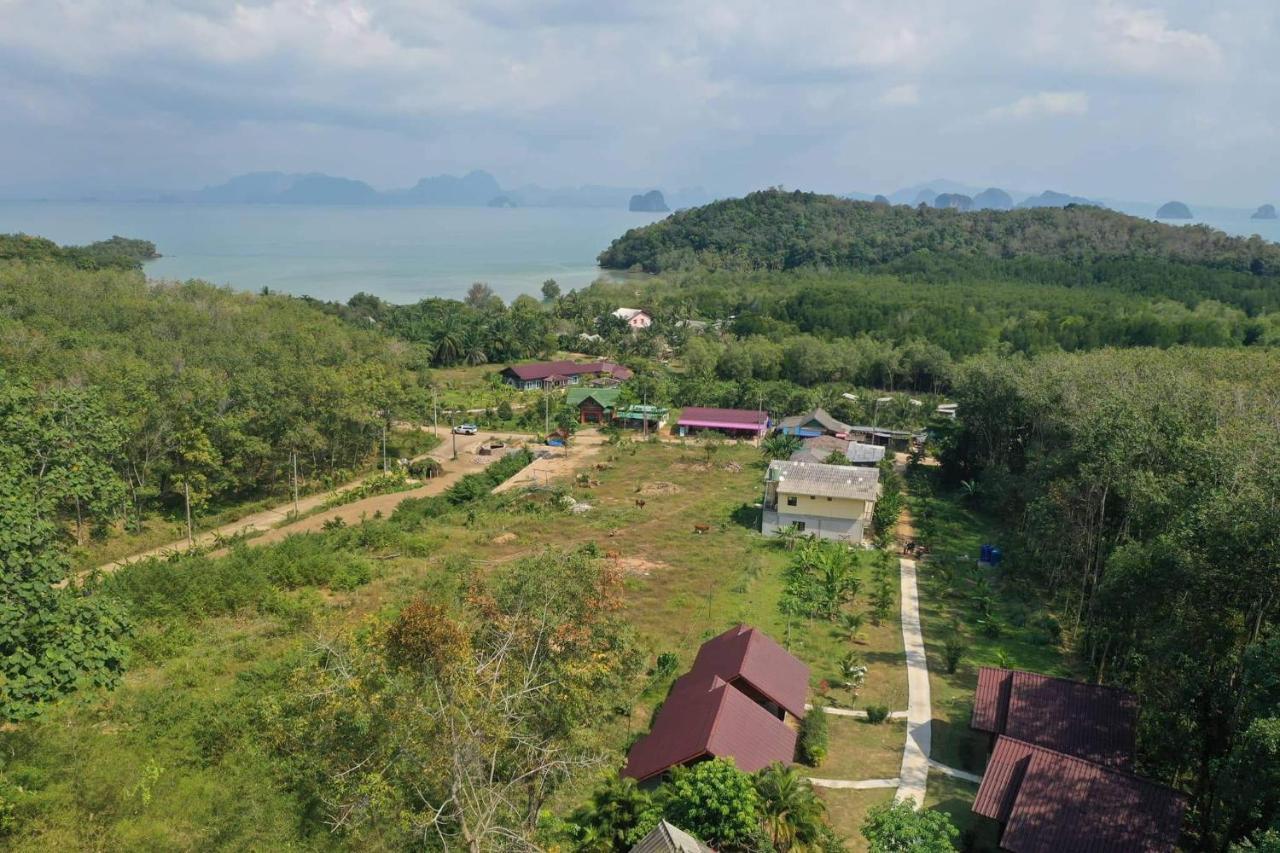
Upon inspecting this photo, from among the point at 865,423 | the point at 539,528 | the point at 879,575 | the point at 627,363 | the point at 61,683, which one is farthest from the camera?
the point at 627,363

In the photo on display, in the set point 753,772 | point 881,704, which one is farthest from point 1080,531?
point 753,772

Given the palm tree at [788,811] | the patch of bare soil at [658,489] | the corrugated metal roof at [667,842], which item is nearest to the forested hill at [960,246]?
the patch of bare soil at [658,489]

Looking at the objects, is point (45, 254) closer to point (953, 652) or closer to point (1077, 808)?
point (953, 652)

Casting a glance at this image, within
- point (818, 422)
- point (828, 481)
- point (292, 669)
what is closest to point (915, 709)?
point (828, 481)

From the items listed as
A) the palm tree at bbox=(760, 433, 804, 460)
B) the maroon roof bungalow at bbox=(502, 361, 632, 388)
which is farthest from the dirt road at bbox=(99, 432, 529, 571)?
the maroon roof bungalow at bbox=(502, 361, 632, 388)

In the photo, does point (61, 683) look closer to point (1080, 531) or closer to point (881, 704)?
point (881, 704)

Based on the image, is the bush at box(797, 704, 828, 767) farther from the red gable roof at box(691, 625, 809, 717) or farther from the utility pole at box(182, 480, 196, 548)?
the utility pole at box(182, 480, 196, 548)

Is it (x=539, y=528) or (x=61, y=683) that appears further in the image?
(x=539, y=528)
